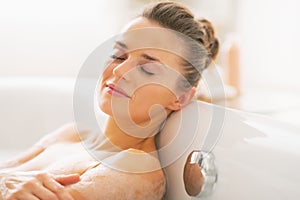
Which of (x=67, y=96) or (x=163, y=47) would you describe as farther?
(x=67, y=96)

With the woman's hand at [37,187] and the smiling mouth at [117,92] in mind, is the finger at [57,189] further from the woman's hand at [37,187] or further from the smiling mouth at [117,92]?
the smiling mouth at [117,92]

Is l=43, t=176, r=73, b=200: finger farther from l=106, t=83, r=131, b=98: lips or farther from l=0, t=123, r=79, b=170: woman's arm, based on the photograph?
l=0, t=123, r=79, b=170: woman's arm

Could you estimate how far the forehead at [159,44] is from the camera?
45.5 inches

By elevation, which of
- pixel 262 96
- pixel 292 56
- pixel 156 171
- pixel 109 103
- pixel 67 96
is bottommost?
pixel 292 56

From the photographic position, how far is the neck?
1187 millimetres

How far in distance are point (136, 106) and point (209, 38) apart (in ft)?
0.88

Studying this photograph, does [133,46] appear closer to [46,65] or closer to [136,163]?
[136,163]

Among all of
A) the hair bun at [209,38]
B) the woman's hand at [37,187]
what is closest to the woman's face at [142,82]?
the hair bun at [209,38]

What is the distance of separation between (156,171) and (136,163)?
0.06m

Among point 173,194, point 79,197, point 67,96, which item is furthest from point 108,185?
point 67,96

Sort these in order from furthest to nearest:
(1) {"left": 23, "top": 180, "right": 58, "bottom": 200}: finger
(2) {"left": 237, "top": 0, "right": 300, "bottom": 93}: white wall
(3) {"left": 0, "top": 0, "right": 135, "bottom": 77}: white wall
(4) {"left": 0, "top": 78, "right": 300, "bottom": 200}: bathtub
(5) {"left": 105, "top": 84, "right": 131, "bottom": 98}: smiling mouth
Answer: (2) {"left": 237, "top": 0, "right": 300, "bottom": 93}: white wall → (3) {"left": 0, "top": 0, "right": 135, "bottom": 77}: white wall → (5) {"left": 105, "top": 84, "right": 131, "bottom": 98}: smiling mouth → (1) {"left": 23, "top": 180, "right": 58, "bottom": 200}: finger → (4) {"left": 0, "top": 78, "right": 300, "bottom": 200}: bathtub

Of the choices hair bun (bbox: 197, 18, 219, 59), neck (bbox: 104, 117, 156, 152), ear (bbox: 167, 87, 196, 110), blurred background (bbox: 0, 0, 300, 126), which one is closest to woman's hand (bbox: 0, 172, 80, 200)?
neck (bbox: 104, 117, 156, 152)

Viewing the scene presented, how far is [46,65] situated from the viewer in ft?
9.75

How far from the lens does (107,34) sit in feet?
10.1
